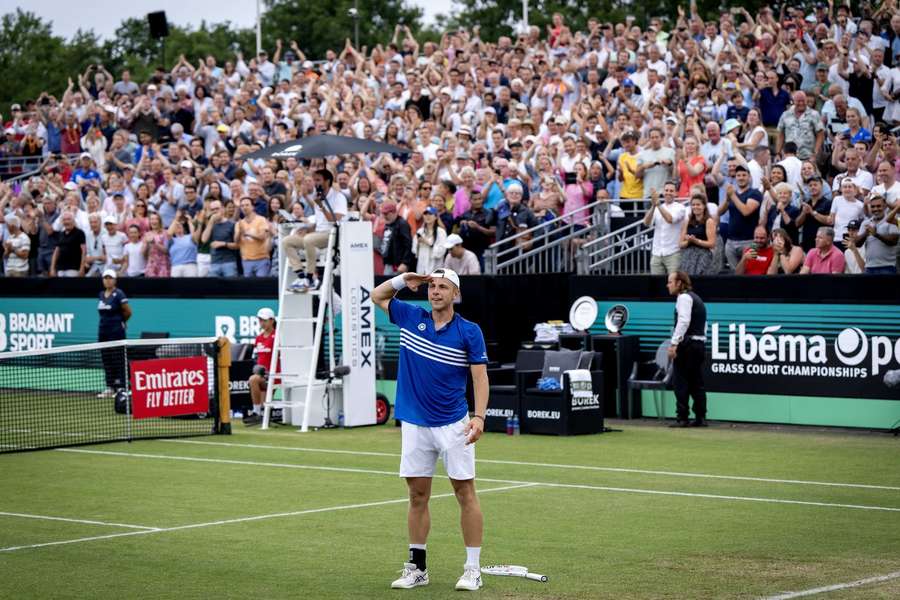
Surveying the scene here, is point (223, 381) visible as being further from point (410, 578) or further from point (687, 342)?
point (410, 578)

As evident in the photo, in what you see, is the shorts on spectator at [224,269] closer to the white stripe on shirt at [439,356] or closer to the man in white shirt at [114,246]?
the man in white shirt at [114,246]

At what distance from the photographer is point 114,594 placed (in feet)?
33.4

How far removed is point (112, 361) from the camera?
26.1 m

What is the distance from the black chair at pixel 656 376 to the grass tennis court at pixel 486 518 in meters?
1.43

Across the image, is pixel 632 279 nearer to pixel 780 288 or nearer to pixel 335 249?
pixel 780 288

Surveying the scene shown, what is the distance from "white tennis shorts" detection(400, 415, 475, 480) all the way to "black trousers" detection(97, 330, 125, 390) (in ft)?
52.3

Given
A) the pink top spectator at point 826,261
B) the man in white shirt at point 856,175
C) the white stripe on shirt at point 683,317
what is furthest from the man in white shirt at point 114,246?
the man in white shirt at point 856,175

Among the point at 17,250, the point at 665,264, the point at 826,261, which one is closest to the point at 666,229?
the point at 665,264

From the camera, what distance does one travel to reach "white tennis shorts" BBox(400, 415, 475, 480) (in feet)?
33.4

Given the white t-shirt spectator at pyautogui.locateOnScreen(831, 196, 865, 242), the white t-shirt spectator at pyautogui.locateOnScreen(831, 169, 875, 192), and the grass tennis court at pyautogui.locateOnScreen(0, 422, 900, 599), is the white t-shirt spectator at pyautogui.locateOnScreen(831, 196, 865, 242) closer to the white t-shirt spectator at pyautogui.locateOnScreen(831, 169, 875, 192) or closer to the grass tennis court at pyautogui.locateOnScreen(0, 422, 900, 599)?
the white t-shirt spectator at pyautogui.locateOnScreen(831, 169, 875, 192)

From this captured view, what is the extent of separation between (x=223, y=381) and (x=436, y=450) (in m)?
10.6

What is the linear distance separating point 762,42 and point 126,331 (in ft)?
44.1

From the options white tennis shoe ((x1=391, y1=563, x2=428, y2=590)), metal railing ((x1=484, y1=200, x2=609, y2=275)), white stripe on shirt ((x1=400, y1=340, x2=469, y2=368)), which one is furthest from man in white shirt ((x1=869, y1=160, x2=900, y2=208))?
white tennis shoe ((x1=391, y1=563, x2=428, y2=590))

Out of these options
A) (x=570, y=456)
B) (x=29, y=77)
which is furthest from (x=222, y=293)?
(x=29, y=77)
